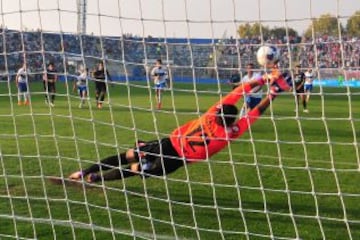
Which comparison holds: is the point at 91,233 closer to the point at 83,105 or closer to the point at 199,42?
the point at 199,42

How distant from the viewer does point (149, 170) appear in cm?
644

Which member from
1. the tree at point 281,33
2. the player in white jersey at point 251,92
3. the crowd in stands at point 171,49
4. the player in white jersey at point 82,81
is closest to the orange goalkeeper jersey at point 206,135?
the player in white jersey at point 251,92

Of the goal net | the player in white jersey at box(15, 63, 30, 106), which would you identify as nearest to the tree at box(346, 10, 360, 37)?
the goal net

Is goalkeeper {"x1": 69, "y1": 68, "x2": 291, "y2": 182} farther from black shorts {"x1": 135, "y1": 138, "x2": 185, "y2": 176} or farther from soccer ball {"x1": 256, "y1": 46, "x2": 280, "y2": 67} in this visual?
soccer ball {"x1": 256, "y1": 46, "x2": 280, "y2": 67}

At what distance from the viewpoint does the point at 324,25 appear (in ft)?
17.1

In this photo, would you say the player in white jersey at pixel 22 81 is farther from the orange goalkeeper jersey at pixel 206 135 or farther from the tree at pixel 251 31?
the tree at pixel 251 31

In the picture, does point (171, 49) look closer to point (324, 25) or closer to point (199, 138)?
point (199, 138)


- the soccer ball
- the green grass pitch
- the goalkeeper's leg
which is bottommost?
the green grass pitch

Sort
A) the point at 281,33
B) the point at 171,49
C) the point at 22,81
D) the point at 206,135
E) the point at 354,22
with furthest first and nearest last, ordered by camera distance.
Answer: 1. the point at 22,81
2. the point at 171,49
3. the point at 206,135
4. the point at 281,33
5. the point at 354,22

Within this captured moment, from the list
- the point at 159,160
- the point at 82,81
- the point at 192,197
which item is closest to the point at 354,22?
the point at 159,160

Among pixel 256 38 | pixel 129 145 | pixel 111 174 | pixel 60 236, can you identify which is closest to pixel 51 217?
pixel 60 236

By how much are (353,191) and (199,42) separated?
9.47ft

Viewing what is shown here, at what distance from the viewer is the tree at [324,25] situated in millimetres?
4629

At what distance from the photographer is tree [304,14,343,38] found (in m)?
4.63
